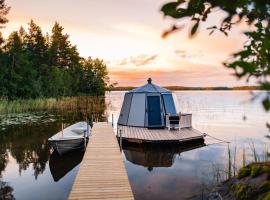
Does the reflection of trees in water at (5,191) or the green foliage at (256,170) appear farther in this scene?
the reflection of trees in water at (5,191)

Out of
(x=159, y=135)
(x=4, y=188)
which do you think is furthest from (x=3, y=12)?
(x=4, y=188)

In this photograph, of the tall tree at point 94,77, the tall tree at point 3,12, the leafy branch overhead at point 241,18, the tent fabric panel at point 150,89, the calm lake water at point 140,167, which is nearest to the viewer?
the leafy branch overhead at point 241,18

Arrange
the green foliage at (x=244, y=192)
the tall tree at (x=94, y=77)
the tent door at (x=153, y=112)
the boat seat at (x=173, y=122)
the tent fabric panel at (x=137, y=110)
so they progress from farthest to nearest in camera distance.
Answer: the tall tree at (x=94, y=77)
the tent fabric panel at (x=137, y=110)
the tent door at (x=153, y=112)
the boat seat at (x=173, y=122)
the green foliage at (x=244, y=192)

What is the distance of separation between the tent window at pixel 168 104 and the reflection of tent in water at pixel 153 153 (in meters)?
2.89

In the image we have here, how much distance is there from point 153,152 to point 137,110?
427 centimetres

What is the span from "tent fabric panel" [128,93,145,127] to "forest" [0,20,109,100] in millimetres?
25051

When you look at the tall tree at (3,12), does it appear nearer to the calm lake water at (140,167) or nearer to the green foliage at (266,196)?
the calm lake water at (140,167)

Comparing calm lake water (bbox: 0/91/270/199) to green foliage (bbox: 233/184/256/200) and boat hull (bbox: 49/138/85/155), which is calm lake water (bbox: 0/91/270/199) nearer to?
boat hull (bbox: 49/138/85/155)

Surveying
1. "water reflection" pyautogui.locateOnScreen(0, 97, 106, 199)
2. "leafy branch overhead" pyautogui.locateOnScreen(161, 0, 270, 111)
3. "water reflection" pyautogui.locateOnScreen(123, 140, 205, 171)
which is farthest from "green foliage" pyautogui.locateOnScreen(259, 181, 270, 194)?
"water reflection" pyautogui.locateOnScreen(123, 140, 205, 171)

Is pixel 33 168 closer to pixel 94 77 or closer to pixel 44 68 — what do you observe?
pixel 44 68

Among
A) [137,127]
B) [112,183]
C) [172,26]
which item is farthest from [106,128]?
[172,26]

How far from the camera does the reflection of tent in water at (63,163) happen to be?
11391 millimetres

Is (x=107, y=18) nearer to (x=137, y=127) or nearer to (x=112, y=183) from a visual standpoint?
(x=137, y=127)

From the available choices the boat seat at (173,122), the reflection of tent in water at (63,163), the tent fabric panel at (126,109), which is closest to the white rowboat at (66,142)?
the reflection of tent in water at (63,163)
